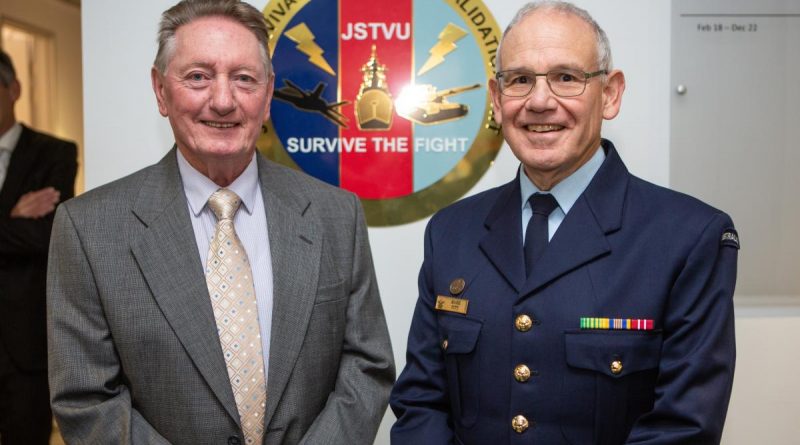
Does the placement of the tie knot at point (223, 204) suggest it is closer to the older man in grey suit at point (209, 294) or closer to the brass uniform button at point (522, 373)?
the older man in grey suit at point (209, 294)

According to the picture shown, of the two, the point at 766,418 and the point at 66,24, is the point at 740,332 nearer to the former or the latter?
the point at 766,418

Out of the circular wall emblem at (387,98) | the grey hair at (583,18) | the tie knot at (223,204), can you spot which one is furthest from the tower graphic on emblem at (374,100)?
the grey hair at (583,18)

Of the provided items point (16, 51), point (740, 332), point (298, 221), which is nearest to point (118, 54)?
point (298, 221)

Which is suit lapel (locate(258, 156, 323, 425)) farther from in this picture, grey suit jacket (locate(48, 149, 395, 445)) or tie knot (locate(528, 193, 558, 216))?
tie knot (locate(528, 193, 558, 216))

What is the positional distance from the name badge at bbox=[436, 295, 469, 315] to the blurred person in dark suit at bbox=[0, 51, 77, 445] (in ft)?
6.30

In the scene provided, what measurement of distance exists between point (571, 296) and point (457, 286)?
27cm

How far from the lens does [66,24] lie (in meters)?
6.56

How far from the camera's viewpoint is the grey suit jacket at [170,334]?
169cm

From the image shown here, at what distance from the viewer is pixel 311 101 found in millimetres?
2518

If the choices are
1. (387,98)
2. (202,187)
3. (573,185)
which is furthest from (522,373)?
(387,98)

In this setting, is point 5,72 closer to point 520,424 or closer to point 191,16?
point 191,16

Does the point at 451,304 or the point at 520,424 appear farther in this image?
the point at 451,304

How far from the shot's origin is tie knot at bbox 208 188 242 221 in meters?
1.80

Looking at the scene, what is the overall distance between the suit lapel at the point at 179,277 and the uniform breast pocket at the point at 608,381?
28.9 inches
